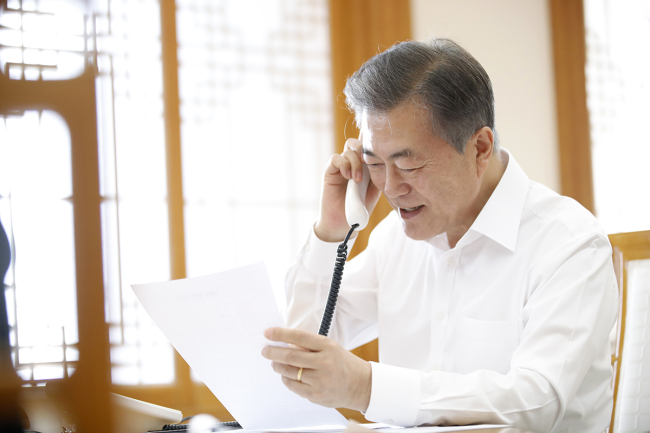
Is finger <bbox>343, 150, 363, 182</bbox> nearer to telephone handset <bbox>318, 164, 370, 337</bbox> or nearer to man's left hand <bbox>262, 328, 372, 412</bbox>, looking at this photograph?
telephone handset <bbox>318, 164, 370, 337</bbox>

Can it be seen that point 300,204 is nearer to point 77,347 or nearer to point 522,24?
point 522,24

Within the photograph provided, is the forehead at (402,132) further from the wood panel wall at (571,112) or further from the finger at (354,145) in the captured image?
the wood panel wall at (571,112)

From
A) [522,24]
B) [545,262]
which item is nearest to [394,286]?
[545,262]

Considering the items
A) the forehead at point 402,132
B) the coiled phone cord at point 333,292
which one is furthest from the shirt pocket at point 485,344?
the forehead at point 402,132

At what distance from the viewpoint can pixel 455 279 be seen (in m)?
1.29

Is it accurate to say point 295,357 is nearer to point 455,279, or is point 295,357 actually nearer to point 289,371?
point 289,371

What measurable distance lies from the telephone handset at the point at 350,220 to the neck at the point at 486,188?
0.79 ft

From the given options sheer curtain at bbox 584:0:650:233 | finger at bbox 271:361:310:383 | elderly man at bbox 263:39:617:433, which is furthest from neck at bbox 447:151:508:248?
sheer curtain at bbox 584:0:650:233

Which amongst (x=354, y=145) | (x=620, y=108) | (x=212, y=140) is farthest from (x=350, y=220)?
(x=620, y=108)

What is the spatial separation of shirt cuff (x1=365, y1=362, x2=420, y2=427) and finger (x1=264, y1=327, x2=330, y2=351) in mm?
124

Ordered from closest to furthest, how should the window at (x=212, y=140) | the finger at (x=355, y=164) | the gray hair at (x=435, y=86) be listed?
the gray hair at (x=435, y=86), the finger at (x=355, y=164), the window at (x=212, y=140)

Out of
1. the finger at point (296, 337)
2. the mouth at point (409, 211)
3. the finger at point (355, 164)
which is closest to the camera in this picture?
the finger at point (296, 337)

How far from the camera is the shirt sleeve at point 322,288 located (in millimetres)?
1423

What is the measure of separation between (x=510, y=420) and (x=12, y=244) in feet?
2.87
